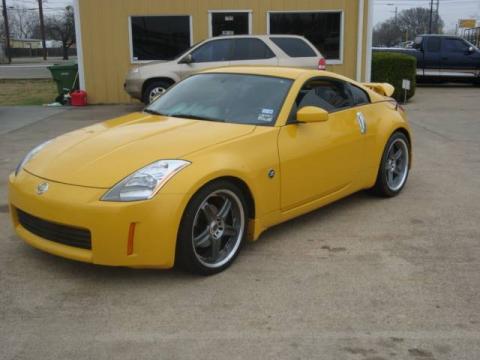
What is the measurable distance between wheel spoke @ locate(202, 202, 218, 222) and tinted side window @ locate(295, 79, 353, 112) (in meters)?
1.34

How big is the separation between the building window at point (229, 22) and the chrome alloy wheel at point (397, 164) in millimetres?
9870

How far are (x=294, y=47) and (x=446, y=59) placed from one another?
885 centimetres

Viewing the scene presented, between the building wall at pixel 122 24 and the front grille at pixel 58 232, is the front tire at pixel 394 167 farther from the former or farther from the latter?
the building wall at pixel 122 24

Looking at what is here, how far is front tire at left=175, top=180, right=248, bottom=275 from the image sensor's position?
13.0 feet

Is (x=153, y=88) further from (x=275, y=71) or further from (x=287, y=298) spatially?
(x=287, y=298)

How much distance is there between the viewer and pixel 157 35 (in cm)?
1544

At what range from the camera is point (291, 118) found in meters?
4.90

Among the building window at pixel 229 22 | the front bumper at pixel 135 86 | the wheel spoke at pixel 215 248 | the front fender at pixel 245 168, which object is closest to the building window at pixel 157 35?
the building window at pixel 229 22

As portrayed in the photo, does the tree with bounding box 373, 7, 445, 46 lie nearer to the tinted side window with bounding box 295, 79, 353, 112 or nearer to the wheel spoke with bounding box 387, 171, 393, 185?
the wheel spoke with bounding box 387, 171, 393, 185

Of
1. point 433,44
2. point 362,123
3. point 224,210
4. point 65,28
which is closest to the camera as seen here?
point 224,210

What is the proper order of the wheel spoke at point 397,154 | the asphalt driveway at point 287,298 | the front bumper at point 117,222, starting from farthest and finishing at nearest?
the wheel spoke at point 397,154
the front bumper at point 117,222
the asphalt driveway at point 287,298

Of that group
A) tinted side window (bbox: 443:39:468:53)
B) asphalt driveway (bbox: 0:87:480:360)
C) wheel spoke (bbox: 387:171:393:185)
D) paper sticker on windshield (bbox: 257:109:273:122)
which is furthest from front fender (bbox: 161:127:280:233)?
tinted side window (bbox: 443:39:468:53)

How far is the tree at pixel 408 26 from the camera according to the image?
93.9 meters

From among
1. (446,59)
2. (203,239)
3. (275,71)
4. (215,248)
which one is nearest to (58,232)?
(203,239)
